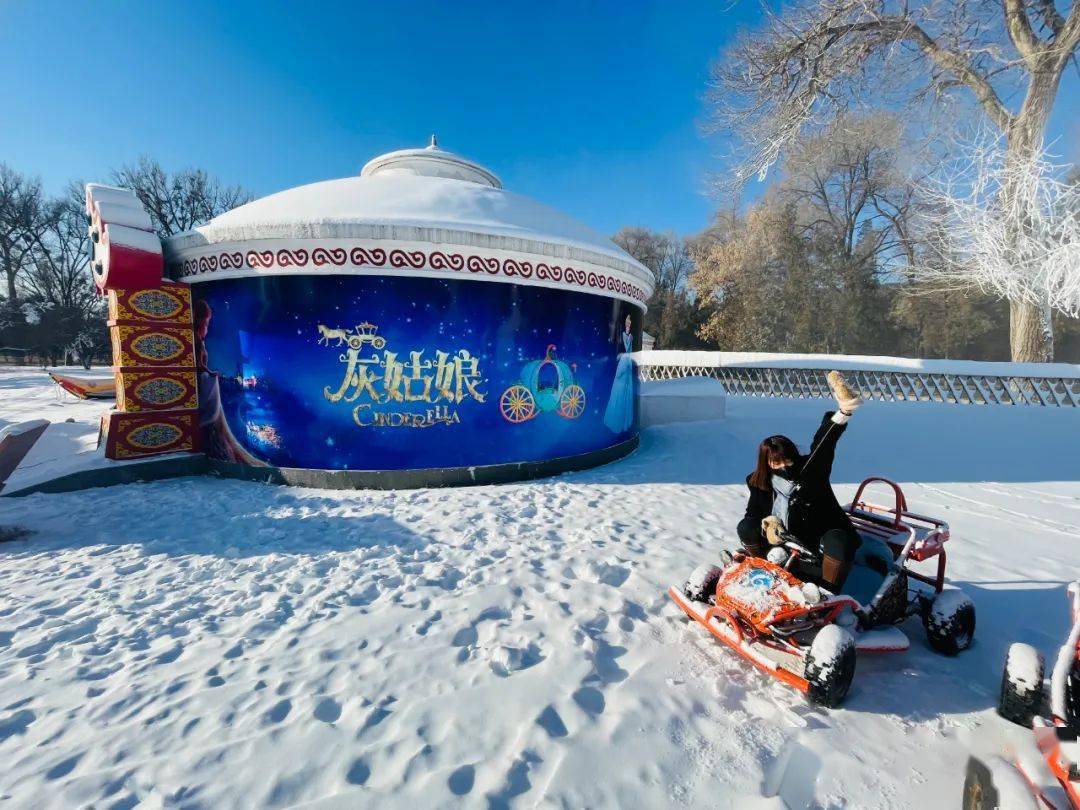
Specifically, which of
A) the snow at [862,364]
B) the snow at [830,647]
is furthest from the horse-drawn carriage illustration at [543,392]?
the snow at [830,647]

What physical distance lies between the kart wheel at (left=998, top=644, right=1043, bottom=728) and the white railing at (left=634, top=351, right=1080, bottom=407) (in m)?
6.85

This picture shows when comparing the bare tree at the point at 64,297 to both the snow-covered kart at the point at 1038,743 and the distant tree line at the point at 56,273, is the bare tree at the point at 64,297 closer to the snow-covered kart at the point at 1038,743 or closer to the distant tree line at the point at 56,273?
the distant tree line at the point at 56,273

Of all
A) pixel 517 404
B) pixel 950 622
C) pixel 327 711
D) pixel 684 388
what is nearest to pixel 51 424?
pixel 517 404

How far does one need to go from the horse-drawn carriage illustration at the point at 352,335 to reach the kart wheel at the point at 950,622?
5849mm

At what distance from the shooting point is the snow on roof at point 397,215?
19.2ft

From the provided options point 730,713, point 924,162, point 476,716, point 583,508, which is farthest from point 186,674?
point 924,162

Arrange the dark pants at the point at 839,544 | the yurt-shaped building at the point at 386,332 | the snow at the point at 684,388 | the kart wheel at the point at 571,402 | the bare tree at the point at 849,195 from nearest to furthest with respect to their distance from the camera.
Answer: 1. the dark pants at the point at 839,544
2. the yurt-shaped building at the point at 386,332
3. the kart wheel at the point at 571,402
4. the snow at the point at 684,388
5. the bare tree at the point at 849,195

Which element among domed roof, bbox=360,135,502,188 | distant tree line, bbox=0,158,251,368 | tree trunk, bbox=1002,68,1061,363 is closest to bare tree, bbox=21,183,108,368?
distant tree line, bbox=0,158,251,368

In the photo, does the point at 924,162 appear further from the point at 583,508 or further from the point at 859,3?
the point at 583,508

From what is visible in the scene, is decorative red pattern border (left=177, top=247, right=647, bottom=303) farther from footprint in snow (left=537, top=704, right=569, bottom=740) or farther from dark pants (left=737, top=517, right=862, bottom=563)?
footprint in snow (left=537, top=704, right=569, bottom=740)

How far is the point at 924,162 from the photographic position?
11.3 metres

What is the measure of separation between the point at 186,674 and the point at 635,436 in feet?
23.9

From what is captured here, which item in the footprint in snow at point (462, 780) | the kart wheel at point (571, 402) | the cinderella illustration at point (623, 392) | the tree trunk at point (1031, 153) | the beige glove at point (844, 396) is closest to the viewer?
the footprint in snow at point (462, 780)

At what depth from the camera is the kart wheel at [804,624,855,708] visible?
95.4 inches
